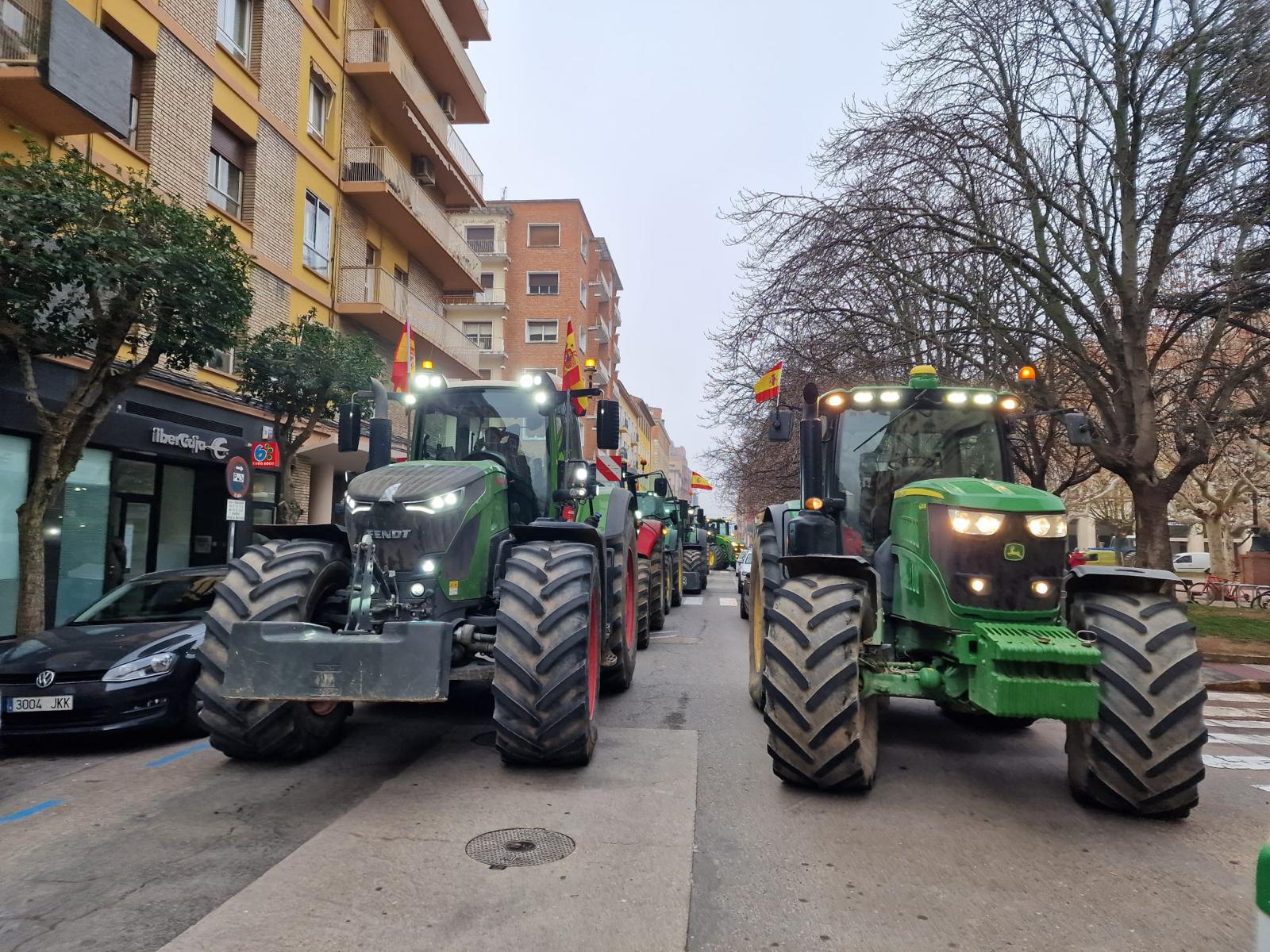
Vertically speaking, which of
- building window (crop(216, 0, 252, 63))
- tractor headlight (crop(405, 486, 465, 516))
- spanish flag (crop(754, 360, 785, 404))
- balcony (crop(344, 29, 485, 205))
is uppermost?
balcony (crop(344, 29, 485, 205))

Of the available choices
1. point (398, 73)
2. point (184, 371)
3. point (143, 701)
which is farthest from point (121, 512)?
point (398, 73)

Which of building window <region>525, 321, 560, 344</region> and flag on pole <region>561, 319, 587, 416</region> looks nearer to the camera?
flag on pole <region>561, 319, 587, 416</region>

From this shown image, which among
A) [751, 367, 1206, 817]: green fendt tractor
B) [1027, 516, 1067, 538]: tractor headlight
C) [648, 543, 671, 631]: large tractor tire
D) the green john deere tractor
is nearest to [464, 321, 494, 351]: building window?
the green john deere tractor

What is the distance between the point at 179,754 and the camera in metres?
5.92

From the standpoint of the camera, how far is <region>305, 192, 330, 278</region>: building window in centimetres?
1822

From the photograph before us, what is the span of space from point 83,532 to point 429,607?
9.79 metres

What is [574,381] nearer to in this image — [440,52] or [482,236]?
[440,52]

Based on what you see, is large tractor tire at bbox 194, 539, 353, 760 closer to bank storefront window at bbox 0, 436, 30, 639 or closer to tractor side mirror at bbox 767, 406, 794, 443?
tractor side mirror at bbox 767, 406, 794, 443

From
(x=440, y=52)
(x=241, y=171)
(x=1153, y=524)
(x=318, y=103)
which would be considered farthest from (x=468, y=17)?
(x=1153, y=524)

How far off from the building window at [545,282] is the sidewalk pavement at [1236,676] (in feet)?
121

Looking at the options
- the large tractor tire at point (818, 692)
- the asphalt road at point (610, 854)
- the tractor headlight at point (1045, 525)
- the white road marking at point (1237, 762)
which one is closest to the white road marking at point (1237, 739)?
the white road marking at point (1237, 762)

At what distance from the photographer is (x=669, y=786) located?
199 inches

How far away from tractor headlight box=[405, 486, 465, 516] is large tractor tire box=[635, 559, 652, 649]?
543cm

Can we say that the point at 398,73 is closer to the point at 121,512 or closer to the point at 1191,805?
the point at 121,512
